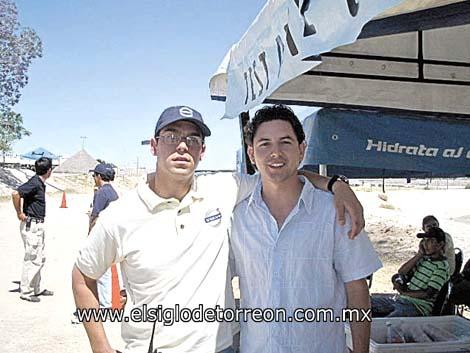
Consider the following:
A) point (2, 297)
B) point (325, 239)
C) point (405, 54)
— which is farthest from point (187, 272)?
point (2, 297)

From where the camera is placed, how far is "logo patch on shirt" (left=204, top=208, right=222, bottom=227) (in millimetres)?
2342

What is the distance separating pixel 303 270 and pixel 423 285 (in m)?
3.72

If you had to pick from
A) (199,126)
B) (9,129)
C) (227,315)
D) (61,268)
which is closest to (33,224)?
(61,268)

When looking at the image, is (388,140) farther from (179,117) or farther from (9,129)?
(9,129)

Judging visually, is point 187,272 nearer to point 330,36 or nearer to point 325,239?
point 325,239

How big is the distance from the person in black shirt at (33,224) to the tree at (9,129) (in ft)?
142

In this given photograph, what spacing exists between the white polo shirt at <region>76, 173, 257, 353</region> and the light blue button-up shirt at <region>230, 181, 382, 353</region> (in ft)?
0.52

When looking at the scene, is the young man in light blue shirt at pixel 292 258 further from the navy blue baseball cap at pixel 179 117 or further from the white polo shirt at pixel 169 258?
the navy blue baseball cap at pixel 179 117

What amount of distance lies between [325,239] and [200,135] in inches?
29.7

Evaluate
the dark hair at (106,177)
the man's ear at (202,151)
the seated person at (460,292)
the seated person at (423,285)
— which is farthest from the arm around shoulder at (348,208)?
the dark hair at (106,177)

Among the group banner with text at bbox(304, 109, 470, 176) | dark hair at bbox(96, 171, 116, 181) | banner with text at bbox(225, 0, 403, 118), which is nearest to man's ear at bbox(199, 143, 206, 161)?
banner with text at bbox(225, 0, 403, 118)

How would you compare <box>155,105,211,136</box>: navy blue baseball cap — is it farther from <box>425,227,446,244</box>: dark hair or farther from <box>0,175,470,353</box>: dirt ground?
<box>425,227,446,244</box>: dark hair

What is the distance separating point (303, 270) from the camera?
2.12m

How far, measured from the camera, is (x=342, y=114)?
3699mm
